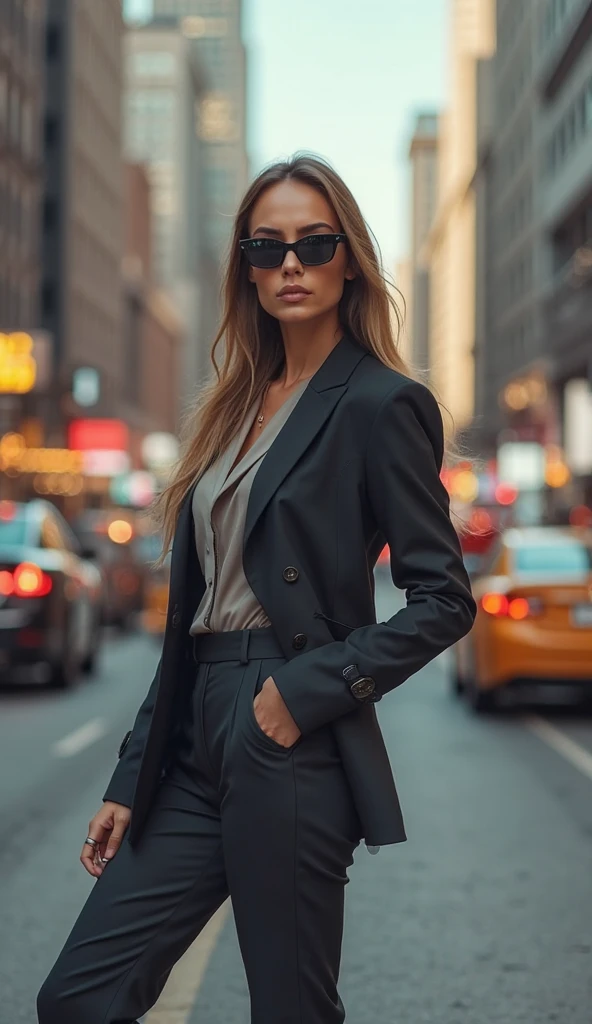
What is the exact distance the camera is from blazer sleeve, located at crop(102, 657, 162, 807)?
3.04 meters

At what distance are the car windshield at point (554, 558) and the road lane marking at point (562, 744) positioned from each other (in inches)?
47.6

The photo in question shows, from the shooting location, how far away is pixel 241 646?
2949mm

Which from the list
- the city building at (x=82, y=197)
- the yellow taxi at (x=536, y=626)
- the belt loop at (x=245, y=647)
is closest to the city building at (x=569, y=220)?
the city building at (x=82, y=197)

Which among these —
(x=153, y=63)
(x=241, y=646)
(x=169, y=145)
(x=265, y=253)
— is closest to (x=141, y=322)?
(x=153, y=63)

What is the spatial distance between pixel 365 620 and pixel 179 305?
7350 inches

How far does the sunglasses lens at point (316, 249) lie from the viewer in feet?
10.2

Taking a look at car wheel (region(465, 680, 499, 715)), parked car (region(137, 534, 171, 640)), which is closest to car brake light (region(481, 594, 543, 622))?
car wheel (region(465, 680, 499, 715))

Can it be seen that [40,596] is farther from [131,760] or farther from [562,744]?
[131,760]

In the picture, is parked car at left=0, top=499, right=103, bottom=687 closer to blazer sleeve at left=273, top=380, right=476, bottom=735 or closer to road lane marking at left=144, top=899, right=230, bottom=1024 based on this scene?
road lane marking at left=144, top=899, right=230, bottom=1024

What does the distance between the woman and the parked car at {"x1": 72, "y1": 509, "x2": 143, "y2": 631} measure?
23.1 metres

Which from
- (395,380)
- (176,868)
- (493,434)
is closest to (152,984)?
(176,868)

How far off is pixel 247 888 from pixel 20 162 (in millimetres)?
63428

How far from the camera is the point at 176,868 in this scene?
2.87m

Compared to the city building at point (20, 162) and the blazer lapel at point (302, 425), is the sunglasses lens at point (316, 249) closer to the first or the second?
the blazer lapel at point (302, 425)
